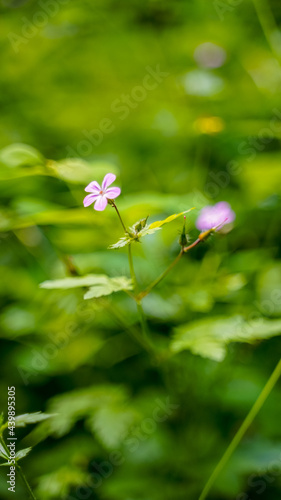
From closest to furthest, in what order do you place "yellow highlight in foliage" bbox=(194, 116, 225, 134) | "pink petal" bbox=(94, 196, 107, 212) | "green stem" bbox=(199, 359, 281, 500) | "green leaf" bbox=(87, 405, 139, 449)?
"pink petal" bbox=(94, 196, 107, 212) → "green stem" bbox=(199, 359, 281, 500) → "green leaf" bbox=(87, 405, 139, 449) → "yellow highlight in foliage" bbox=(194, 116, 225, 134)

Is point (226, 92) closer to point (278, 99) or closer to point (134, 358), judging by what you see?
point (278, 99)

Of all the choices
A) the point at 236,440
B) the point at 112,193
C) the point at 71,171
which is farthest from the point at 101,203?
the point at 236,440

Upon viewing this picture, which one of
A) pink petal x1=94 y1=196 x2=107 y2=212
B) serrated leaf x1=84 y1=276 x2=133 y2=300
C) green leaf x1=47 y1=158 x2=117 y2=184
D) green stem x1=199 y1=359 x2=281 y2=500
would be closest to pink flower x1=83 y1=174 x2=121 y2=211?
pink petal x1=94 y1=196 x2=107 y2=212

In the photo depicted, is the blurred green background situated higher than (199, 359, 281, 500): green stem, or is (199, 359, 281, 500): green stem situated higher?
the blurred green background

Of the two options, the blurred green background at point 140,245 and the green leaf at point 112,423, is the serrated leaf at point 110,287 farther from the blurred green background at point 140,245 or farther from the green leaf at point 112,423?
the green leaf at point 112,423

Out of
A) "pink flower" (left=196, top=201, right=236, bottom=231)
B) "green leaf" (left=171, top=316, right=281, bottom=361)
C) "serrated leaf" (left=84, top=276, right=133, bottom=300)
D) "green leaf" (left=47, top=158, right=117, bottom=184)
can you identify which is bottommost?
"green leaf" (left=171, top=316, right=281, bottom=361)

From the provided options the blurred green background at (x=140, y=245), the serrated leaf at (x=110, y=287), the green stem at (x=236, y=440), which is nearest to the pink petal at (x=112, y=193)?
the serrated leaf at (x=110, y=287)

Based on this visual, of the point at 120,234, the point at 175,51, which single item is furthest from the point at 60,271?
the point at 175,51

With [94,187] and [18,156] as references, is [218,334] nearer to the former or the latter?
[94,187]

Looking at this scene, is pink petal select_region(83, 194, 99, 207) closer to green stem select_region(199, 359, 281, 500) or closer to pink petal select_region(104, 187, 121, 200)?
pink petal select_region(104, 187, 121, 200)
